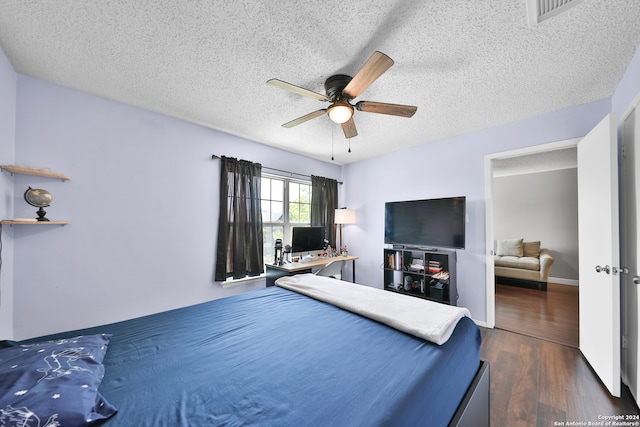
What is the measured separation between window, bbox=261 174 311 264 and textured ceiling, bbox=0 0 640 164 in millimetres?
1421

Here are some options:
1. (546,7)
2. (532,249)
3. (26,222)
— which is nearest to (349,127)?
(546,7)

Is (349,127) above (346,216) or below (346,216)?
above

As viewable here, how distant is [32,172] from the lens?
1858 mm

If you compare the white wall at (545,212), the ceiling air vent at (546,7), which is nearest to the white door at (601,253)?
the ceiling air vent at (546,7)

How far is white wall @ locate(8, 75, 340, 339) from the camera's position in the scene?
6.57 ft

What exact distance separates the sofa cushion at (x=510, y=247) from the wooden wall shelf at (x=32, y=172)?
7.12 m

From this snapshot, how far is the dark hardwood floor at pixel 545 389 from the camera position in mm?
1584

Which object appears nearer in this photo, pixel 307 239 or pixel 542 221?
pixel 307 239

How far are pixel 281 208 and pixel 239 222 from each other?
2.90 feet

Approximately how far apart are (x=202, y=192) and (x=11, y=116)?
1.54m

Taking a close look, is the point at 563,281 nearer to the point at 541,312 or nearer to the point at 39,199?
the point at 541,312

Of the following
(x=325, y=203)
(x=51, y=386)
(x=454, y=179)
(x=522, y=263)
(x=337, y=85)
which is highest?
(x=337, y=85)

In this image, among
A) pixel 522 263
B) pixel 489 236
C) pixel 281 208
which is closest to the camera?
pixel 489 236

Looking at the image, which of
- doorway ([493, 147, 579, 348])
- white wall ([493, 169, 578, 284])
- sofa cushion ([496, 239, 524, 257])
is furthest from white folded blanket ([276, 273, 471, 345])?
white wall ([493, 169, 578, 284])
